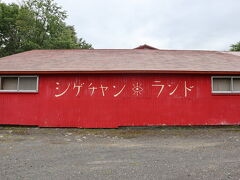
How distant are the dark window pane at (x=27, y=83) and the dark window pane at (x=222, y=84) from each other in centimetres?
811

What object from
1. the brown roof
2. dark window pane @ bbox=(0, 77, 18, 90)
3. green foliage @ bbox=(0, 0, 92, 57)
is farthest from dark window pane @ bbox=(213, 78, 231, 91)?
green foliage @ bbox=(0, 0, 92, 57)

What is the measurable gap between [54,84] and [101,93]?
2.15 m

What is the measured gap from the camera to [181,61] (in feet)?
28.6

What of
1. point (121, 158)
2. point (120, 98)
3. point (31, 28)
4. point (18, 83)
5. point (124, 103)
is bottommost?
point (121, 158)

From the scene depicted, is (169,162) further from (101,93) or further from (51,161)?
(101,93)

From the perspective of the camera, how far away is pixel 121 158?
397 cm

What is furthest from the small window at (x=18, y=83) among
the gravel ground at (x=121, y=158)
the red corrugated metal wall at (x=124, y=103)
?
the gravel ground at (x=121, y=158)

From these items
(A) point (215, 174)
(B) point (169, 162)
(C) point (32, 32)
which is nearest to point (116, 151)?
(B) point (169, 162)

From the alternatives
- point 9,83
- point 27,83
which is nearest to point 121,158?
point 27,83

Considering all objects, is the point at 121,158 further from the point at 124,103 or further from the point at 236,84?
the point at 236,84

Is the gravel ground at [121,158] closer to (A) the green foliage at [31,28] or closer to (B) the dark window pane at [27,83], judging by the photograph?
(B) the dark window pane at [27,83]

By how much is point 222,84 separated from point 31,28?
944 inches

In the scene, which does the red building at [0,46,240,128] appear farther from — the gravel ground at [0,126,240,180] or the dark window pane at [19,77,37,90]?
the gravel ground at [0,126,240,180]

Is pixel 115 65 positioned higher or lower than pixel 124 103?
higher
